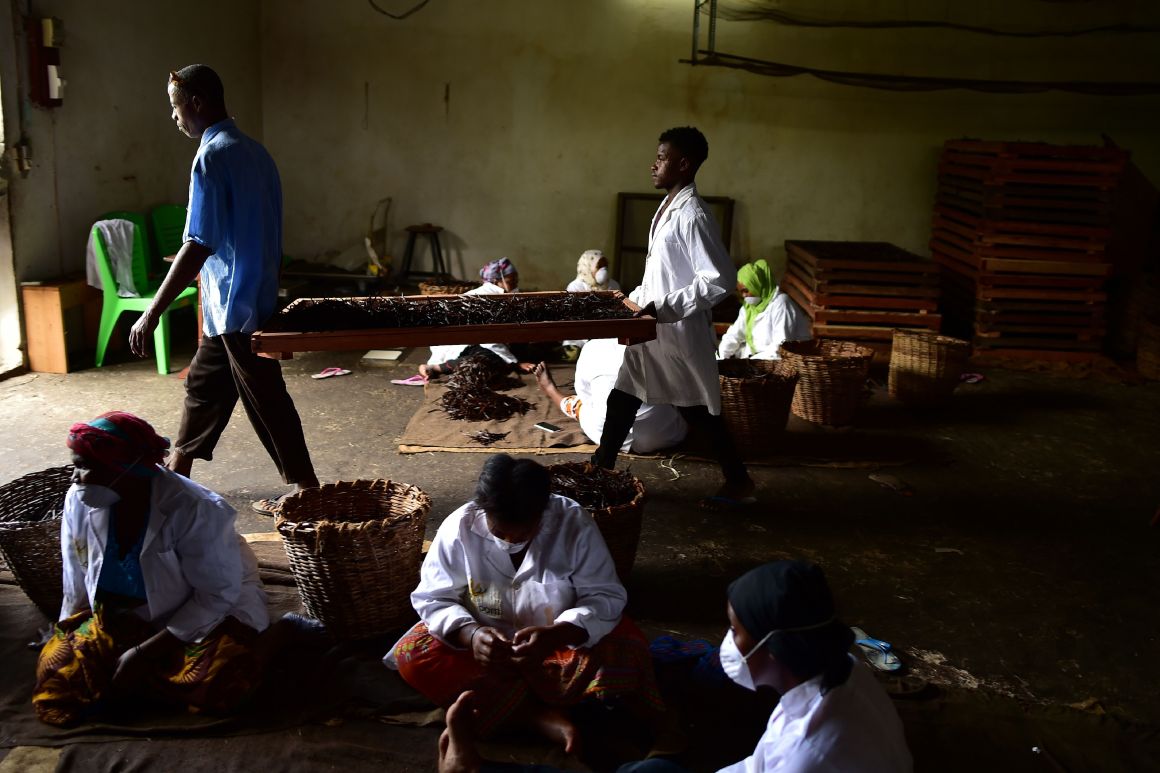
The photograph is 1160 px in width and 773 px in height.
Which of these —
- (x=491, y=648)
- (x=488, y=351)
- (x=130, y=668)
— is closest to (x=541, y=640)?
(x=491, y=648)

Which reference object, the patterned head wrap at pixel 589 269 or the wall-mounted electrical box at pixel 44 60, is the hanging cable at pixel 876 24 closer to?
the patterned head wrap at pixel 589 269

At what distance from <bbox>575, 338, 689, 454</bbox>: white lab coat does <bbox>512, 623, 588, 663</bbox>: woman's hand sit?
8.98 feet

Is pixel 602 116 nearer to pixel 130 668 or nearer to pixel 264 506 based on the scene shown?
pixel 264 506

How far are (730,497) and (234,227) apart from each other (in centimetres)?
277

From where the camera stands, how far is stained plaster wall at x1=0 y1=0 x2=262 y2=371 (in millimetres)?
6973

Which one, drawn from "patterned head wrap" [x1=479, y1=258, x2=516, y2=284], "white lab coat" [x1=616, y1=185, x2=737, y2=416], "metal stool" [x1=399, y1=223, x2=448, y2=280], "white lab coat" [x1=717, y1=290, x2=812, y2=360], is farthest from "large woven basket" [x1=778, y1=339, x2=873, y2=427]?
"metal stool" [x1=399, y1=223, x2=448, y2=280]

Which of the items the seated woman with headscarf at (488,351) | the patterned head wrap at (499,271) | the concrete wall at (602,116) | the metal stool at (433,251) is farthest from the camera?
the metal stool at (433,251)

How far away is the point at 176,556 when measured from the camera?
2.94m

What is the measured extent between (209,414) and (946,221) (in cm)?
779

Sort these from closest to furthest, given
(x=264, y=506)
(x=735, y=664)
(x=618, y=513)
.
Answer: (x=735, y=664), (x=618, y=513), (x=264, y=506)

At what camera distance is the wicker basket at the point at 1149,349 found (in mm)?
7918

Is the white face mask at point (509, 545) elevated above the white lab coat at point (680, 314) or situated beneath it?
situated beneath

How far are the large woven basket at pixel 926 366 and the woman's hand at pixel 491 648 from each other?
4817 millimetres

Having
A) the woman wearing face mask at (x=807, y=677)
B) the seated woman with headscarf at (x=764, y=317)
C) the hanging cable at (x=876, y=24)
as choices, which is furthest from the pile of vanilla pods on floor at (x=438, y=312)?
the hanging cable at (x=876, y=24)
